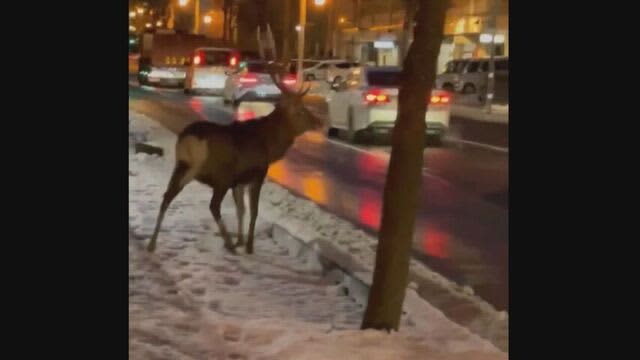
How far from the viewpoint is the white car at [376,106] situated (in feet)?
72.8

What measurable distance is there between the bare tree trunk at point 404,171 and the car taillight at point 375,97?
1540 centimetres

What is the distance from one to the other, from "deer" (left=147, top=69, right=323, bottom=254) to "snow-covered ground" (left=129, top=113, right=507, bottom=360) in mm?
401

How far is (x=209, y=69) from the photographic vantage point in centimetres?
4078

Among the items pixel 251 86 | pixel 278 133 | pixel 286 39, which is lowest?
pixel 278 133

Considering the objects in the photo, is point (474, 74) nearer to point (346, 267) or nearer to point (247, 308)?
point (346, 267)

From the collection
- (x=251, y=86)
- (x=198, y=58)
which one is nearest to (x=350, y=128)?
(x=251, y=86)

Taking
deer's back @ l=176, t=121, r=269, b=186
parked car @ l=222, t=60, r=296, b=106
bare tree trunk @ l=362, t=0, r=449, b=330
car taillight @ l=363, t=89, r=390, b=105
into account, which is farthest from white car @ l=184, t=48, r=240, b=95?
bare tree trunk @ l=362, t=0, r=449, b=330

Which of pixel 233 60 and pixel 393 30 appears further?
pixel 393 30

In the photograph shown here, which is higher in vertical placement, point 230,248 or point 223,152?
point 223,152

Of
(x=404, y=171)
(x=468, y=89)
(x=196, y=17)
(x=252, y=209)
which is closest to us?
(x=404, y=171)

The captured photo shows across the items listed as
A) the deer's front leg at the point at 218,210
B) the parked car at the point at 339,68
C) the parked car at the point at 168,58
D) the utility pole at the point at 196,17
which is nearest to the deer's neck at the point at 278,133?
the deer's front leg at the point at 218,210

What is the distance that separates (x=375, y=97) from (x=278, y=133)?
1181cm

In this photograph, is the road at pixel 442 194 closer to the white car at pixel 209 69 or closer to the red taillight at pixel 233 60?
the red taillight at pixel 233 60
